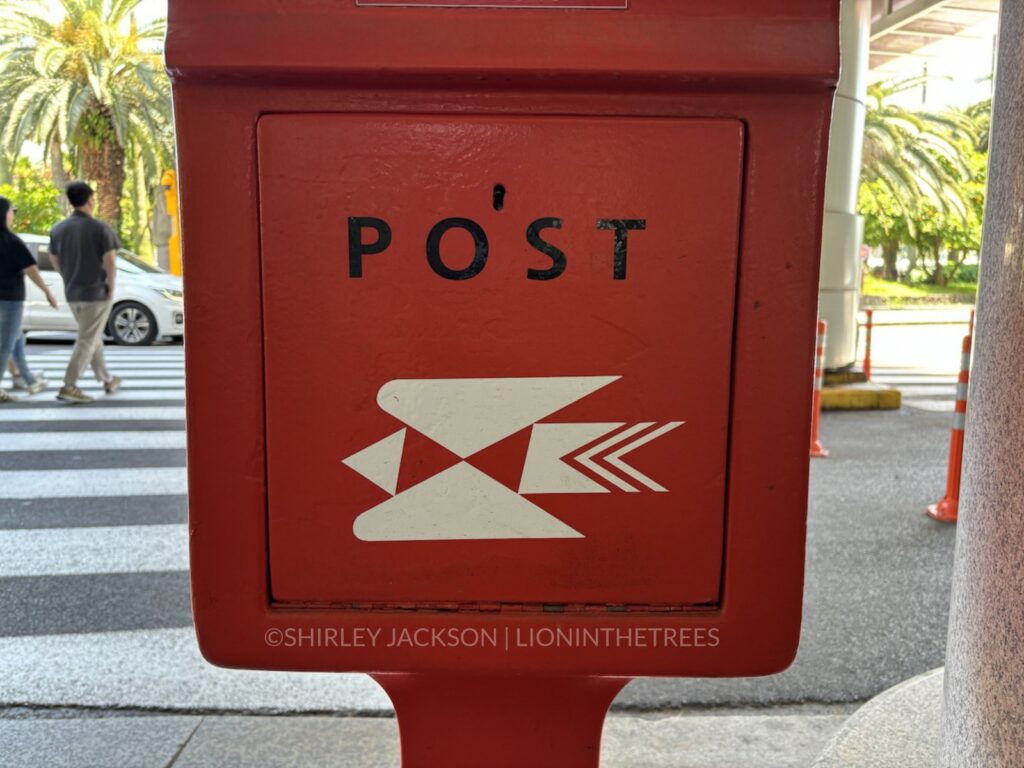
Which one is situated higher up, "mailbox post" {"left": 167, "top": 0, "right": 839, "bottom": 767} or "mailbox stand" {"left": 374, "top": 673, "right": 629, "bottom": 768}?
"mailbox post" {"left": 167, "top": 0, "right": 839, "bottom": 767}

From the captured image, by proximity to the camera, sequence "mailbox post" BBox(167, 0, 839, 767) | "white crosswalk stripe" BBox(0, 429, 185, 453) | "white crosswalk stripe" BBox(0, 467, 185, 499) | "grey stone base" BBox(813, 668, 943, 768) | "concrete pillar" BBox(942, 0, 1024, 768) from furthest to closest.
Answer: "white crosswalk stripe" BBox(0, 429, 185, 453)
"white crosswalk stripe" BBox(0, 467, 185, 499)
"grey stone base" BBox(813, 668, 943, 768)
"concrete pillar" BBox(942, 0, 1024, 768)
"mailbox post" BBox(167, 0, 839, 767)

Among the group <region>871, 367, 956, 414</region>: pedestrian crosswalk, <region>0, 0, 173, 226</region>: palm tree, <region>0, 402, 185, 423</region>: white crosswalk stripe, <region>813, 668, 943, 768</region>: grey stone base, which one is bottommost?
<region>871, 367, 956, 414</region>: pedestrian crosswalk

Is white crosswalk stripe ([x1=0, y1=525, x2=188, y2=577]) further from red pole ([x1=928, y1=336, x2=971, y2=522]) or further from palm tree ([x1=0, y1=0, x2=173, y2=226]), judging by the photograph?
palm tree ([x1=0, y1=0, x2=173, y2=226])

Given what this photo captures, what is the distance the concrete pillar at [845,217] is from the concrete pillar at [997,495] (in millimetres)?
7657

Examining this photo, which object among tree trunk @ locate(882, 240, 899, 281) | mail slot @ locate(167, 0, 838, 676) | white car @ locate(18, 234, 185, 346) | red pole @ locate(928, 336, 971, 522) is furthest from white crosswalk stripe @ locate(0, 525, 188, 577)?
tree trunk @ locate(882, 240, 899, 281)

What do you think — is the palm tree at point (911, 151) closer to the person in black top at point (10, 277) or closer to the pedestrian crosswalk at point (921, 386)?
the pedestrian crosswalk at point (921, 386)

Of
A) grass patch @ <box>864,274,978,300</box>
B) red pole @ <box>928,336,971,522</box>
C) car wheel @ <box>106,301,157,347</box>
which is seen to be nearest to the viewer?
red pole @ <box>928,336,971,522</box>

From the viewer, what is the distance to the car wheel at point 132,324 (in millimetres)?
13109

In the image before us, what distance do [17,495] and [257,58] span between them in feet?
16.6

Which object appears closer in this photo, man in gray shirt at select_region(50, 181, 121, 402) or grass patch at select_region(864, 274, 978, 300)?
man in gray shirt at select_region(50, 181, 121, 402)

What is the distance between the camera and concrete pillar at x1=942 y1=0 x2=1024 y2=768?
1731mm

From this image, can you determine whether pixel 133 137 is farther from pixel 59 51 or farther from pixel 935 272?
pixel 935 272

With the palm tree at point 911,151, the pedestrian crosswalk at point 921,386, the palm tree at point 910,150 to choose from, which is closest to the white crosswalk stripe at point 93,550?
the pedestrian crosswalk at point 921,386

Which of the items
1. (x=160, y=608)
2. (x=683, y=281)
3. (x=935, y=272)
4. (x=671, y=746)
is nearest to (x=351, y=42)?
(x=683, y=281)
